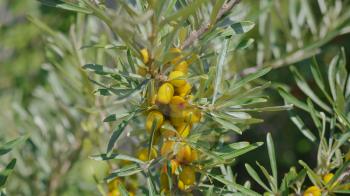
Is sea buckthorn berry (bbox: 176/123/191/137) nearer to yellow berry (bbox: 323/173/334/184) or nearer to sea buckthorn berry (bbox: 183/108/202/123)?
sea buckthorn berry (bbox: 183/108/202/123)

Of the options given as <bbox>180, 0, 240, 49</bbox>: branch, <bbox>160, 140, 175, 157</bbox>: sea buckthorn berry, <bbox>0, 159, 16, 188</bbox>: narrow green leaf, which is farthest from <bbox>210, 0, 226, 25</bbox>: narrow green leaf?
<bbox>0, 159, 16, 188</bbox>: narrow green leaf

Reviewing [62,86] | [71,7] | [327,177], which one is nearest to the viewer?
[71,7]

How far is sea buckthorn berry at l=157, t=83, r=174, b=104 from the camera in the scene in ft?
1.46

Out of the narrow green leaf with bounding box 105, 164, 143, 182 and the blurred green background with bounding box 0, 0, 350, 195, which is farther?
the blurred green background with bounding box 0, 0, 350, 195

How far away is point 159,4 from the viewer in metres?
0.39

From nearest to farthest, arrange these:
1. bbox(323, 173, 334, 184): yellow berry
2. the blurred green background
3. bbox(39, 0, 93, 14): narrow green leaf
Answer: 1. bbox(39, 0, 93, 14): narrow green leaf
2. bbox(323, 173, 334, 184): yellow berry
3. the blurred green background

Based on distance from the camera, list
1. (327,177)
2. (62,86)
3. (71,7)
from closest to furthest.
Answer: (71,7), (327,177), (62,86)

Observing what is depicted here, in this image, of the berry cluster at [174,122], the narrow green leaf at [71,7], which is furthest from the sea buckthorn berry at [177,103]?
the narrow green leaf at [71,7]

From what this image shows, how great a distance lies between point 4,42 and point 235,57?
620mm

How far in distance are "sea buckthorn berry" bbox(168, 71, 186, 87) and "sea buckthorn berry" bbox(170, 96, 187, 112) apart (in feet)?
0.04

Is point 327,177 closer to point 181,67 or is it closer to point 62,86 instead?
point 181,67

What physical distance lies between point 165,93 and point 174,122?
0.14 feet

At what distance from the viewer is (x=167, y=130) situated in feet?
1.55

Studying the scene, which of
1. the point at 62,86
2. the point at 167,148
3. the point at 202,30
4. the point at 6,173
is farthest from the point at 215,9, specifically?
the point at 62,86
